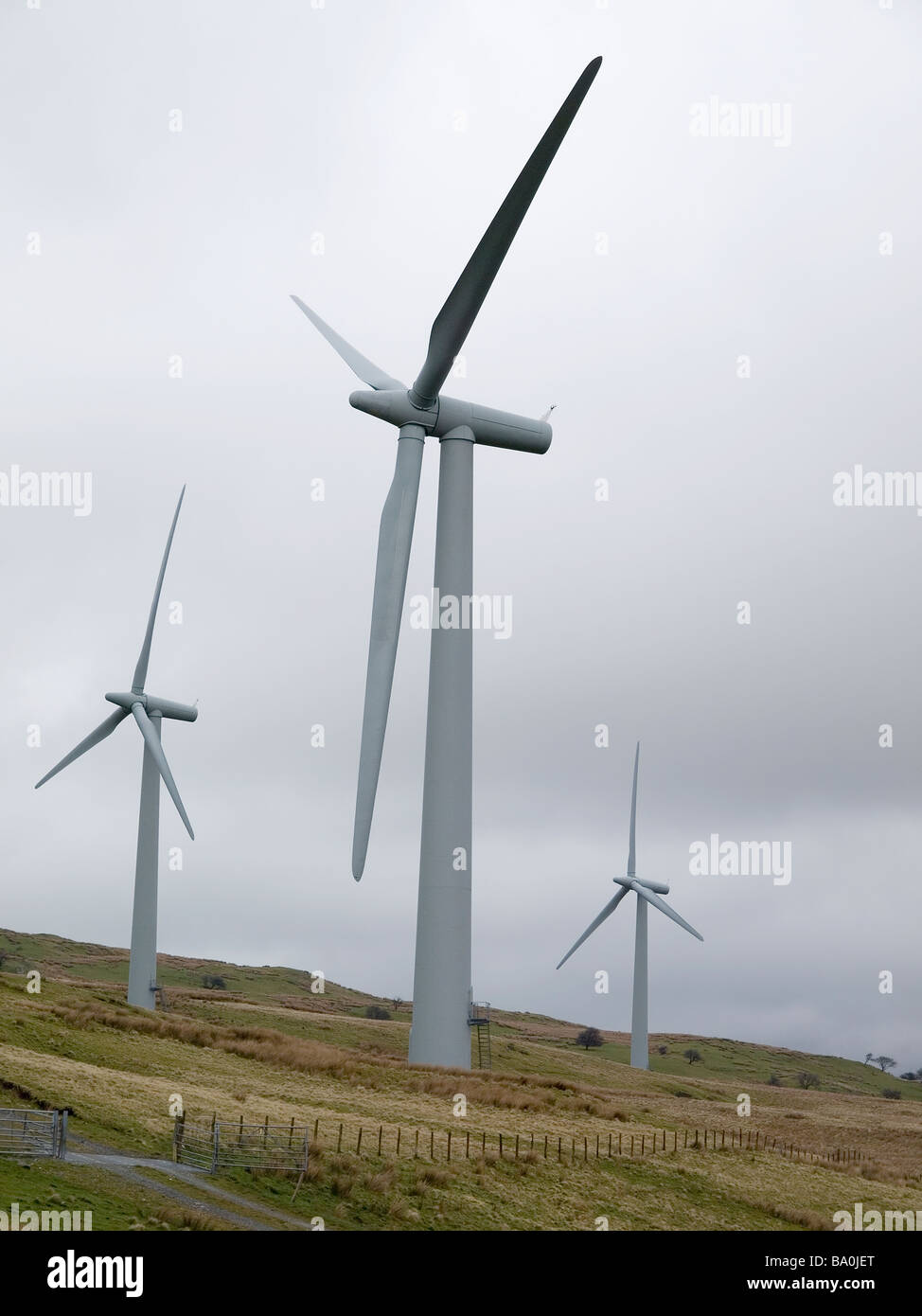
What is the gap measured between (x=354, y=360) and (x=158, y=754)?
28905 mm

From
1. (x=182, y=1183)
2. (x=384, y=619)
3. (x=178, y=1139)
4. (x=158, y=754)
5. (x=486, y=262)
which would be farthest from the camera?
(x=158, y=754)

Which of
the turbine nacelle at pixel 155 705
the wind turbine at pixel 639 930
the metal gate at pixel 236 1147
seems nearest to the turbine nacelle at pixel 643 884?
the wind turbine at pixel 639 930

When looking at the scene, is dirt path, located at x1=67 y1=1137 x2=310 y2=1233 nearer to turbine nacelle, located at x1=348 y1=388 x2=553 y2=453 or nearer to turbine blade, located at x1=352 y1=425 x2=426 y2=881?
turbine blade, located at x1=352 y1=425 x2=426 y2=881

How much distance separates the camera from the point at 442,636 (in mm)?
53969

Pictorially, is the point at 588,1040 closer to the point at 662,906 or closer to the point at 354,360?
the point at 662,906

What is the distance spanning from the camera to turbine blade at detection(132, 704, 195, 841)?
2945 inches

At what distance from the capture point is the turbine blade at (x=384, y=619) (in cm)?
4453

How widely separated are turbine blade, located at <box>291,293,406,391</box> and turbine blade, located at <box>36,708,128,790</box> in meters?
30.2

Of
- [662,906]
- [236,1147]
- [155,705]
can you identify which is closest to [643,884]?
[662,906]

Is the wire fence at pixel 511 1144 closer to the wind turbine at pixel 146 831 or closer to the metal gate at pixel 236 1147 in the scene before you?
the metal gate at pixel 236 1147
